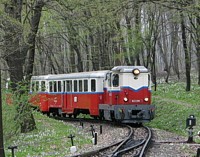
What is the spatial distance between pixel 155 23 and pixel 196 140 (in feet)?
73.6

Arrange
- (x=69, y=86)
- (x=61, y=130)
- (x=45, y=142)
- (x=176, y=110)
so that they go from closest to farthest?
(x=45, y=142), (x=61, y=130), (x=176, y=110), (x=69, y=86)

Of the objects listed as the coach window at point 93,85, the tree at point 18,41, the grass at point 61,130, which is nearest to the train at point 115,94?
the coach window at point 93,85

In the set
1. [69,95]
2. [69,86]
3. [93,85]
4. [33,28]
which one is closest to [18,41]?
[33,28]

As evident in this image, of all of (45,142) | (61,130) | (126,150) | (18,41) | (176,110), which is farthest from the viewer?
(176,110)

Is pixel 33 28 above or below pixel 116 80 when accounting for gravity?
above

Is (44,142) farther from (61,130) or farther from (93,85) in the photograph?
(93,85)

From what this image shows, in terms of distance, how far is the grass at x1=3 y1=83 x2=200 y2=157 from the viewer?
12672 mm

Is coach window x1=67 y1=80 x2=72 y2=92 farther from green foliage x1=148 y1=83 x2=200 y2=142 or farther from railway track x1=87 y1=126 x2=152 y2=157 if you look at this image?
railway track x1=87 y1=126 x2=152 y2=157

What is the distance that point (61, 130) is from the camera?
1884 centimetres

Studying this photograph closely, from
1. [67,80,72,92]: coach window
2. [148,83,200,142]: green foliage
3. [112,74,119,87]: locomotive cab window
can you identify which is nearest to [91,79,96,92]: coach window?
[112,74,119,87]: locomotive cab window

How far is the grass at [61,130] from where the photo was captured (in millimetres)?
12672

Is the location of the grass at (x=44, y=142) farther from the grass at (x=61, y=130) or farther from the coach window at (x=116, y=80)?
the coach window at (x=116, y=80)

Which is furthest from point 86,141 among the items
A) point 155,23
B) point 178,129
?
point 155,23

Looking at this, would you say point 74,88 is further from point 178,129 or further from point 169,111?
point 178,129
